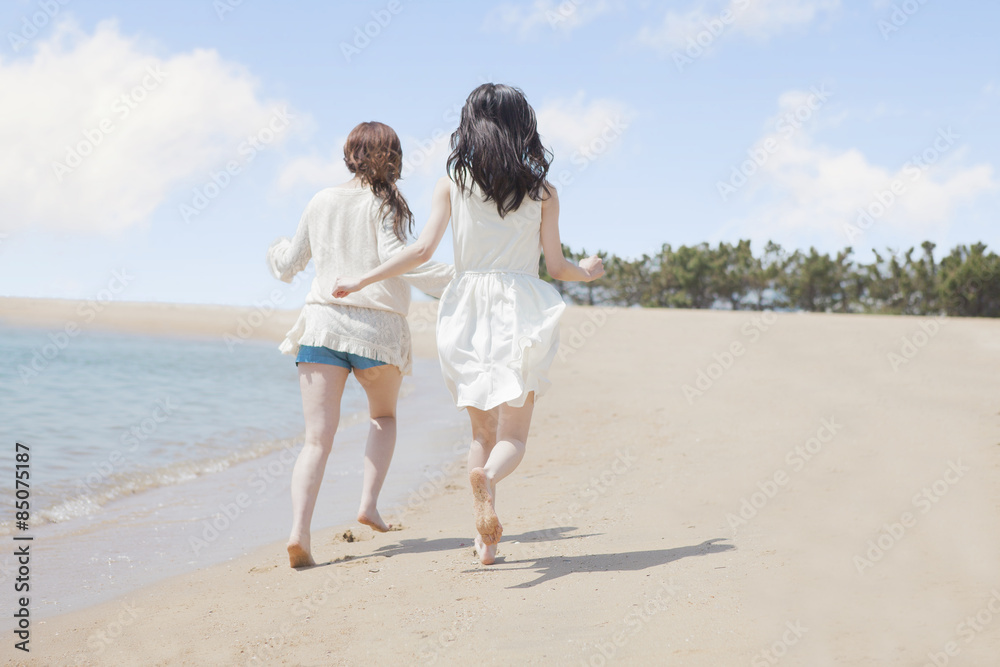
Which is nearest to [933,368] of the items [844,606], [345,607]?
Answer: [844,606]

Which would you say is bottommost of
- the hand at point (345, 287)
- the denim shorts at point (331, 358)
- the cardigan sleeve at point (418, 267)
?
the denim shorts at point (331, 358)

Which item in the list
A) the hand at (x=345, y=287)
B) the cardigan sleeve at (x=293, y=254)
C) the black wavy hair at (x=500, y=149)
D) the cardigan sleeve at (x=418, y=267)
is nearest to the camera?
the black wavy hair at (x=500, y=149)

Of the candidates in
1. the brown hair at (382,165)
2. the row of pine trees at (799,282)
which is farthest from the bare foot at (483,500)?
the row of pine trees at (799,282)

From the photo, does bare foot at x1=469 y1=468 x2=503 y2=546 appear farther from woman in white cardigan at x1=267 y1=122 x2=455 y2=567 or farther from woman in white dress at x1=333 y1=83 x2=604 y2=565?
woman in white cardigan at x1=267 y1=122 x2=455 y2=567

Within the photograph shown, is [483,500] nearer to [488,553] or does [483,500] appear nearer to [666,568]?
[488,553]

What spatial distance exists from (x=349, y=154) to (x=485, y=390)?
1.29m

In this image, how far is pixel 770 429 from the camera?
5691 millimetres

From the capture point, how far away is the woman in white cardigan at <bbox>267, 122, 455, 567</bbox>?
3.41m

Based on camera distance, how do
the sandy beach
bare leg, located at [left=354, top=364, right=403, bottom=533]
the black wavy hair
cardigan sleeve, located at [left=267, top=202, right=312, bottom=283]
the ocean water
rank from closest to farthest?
the sandy beach → the black wavy hair → cardigan sleeve, located at [left=267, top=202, right=312, bottom=283] → bare leg, located at [left=354, top=364, right=403, bottom=533] → the ocean water

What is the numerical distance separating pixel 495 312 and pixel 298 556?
1.31m

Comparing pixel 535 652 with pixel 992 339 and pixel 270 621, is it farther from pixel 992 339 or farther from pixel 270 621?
pixel 992 339

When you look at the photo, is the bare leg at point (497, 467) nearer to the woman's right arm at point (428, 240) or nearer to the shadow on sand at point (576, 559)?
the shadow on sand at point (576, 559)

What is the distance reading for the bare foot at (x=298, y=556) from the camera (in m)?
3.29

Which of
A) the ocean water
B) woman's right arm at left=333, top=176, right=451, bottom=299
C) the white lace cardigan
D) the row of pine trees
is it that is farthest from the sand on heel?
the row of pine trees
